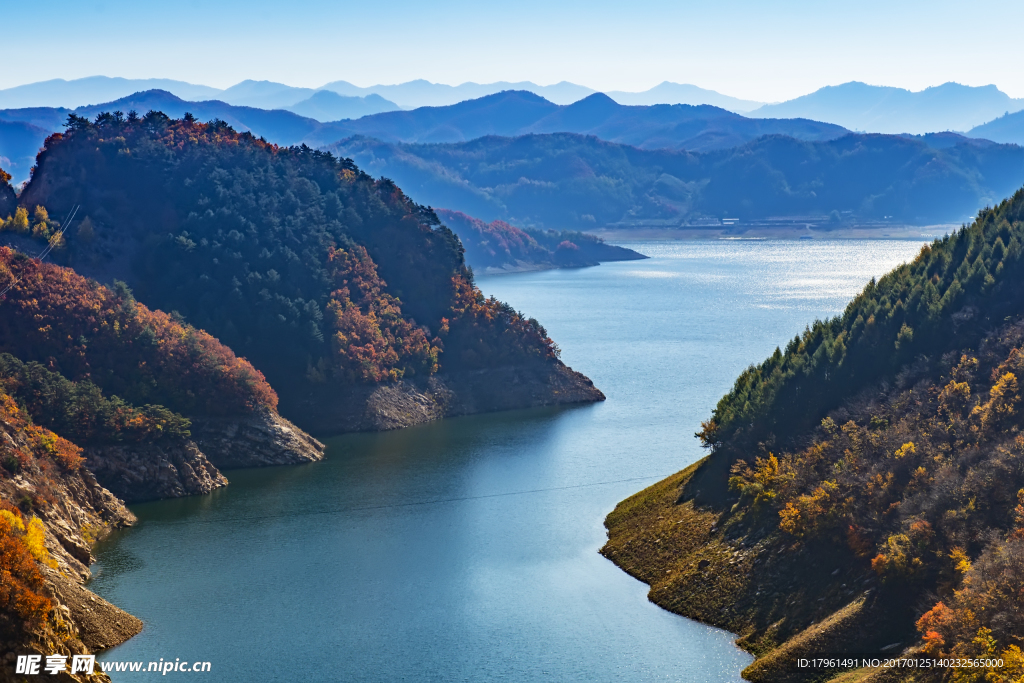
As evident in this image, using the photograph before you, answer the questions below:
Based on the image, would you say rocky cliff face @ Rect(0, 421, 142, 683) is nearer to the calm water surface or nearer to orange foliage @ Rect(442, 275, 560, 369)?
the calm water surface

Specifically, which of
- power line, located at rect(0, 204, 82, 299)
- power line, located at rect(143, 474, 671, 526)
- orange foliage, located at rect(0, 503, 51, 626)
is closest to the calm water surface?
power line, located at rect(143, 474, 671, 526)

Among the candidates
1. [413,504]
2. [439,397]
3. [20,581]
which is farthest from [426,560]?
[439,397]

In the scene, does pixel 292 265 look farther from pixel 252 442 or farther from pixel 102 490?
pixel 102 490

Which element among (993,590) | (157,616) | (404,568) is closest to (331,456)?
(404,568)

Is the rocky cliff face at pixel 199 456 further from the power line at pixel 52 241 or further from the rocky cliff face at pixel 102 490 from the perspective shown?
the power line at pixel 52 241

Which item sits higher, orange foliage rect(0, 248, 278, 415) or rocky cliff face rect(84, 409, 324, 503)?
orange foliage rect(0, 248, 278, 415)

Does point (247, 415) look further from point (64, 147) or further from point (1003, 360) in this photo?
point (1003, 360)
